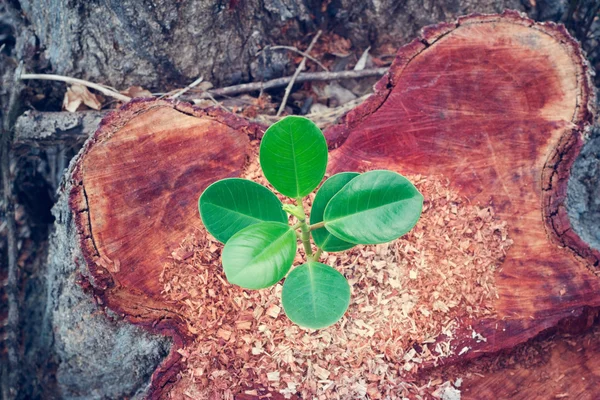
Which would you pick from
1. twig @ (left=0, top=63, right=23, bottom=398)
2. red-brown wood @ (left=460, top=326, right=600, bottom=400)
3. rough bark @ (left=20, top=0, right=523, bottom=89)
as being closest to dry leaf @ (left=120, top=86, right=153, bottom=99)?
rough bark @ (left=20, top=0, right=523, bottom=89)

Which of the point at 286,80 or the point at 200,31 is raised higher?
the point at 200,31

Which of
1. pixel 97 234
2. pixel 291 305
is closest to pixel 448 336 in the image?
pixel 291 305

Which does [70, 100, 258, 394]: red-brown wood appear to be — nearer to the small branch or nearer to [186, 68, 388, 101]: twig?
Result: the small branch

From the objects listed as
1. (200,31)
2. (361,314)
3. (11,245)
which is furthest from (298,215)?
(11,245)

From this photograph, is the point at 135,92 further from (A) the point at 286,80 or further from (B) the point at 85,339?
(B) the point at 85,339

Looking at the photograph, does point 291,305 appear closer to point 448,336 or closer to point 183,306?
point 183,306

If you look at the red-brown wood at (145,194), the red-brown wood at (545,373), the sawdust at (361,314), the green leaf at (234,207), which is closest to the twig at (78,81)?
the red-brown wood at (145,194)

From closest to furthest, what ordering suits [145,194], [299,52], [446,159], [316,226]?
[316,226] → [145,194] → [446,159] → [299,52]
